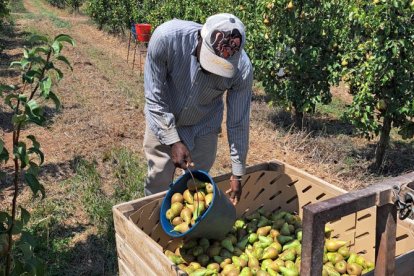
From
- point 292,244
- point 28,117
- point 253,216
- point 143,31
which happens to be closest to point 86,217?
point 253,216

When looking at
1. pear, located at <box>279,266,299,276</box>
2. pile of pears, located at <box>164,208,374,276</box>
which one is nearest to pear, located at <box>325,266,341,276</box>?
pile of pears, located at <box>164,208,374,276</box>

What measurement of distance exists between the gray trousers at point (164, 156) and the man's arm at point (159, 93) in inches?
13.4

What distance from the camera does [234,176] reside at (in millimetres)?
2559

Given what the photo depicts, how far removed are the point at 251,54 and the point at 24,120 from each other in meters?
5.37

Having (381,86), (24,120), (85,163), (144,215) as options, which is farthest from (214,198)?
(381,86)

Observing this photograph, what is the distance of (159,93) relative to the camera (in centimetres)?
257

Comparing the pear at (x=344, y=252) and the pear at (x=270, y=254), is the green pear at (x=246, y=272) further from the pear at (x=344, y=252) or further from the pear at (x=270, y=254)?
the pear at (x=344, y=252)

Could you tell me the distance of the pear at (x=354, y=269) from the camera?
2140 millimetres

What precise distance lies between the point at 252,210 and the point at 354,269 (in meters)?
0.80

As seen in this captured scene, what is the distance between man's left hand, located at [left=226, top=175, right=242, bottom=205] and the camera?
2547 millimetres

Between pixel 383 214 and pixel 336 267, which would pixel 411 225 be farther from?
pixel 383 214

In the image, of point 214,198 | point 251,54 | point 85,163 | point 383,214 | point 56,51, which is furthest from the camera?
point 251,54

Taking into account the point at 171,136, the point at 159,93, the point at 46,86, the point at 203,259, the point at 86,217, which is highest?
the point at 46,86

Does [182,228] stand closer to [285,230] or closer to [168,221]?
[168,221]
